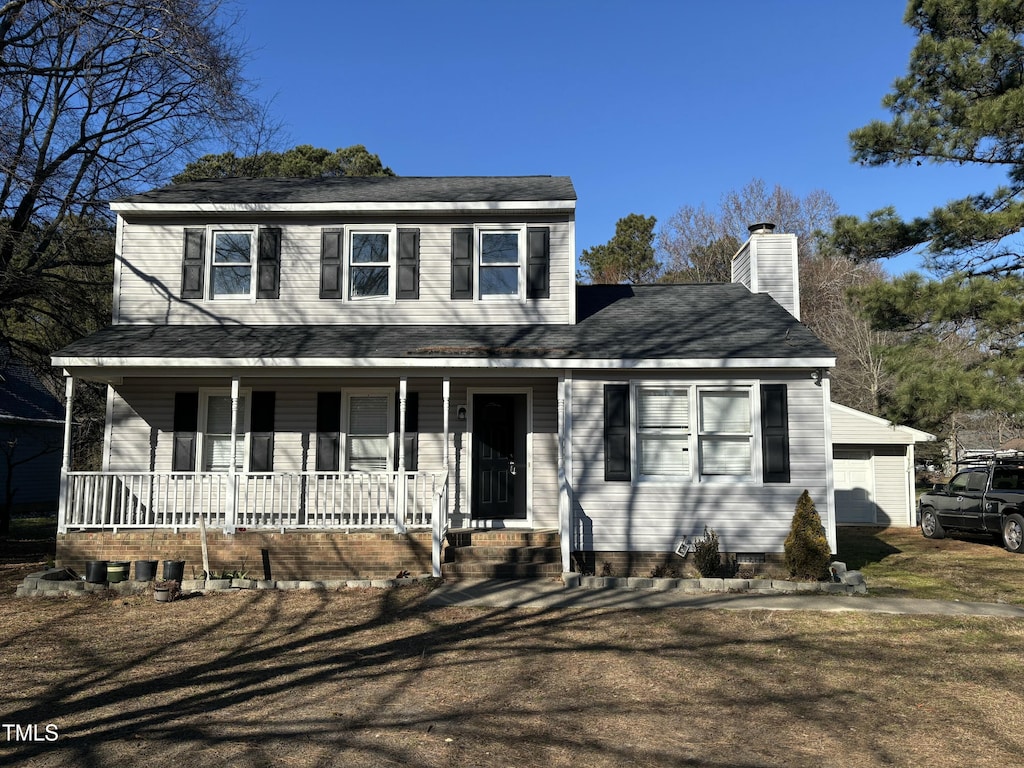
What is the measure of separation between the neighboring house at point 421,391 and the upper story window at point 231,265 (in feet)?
0.13

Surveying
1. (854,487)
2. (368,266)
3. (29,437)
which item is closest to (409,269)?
(368,266)

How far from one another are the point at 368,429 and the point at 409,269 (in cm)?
284

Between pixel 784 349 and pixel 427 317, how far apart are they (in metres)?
5.79

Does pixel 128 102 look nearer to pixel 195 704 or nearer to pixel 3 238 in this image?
pixel 3 238

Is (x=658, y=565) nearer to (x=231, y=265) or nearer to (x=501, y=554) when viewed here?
(x=501, y=554)

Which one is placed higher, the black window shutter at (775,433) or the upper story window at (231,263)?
the upper story window at (231,263)

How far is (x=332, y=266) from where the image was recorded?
40.7 feet

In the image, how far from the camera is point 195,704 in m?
5.69

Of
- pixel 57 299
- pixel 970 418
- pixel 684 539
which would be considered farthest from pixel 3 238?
pixel 970 418

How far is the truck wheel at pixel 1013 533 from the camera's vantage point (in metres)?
13.9

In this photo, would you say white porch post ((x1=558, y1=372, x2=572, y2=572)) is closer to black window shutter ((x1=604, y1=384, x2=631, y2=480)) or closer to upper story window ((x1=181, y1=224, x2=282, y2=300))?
black window shutter ((x1=604, y1=384, x2=631, y2=480))

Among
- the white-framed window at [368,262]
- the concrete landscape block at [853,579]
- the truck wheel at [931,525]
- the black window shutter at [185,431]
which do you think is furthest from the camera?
the truck wheel at [931,525]

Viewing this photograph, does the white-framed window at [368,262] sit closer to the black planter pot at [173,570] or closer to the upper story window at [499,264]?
the upper story window at [499,264]

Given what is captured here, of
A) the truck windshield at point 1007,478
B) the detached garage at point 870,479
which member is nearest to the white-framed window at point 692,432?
the truck windshield at point 1007,478
